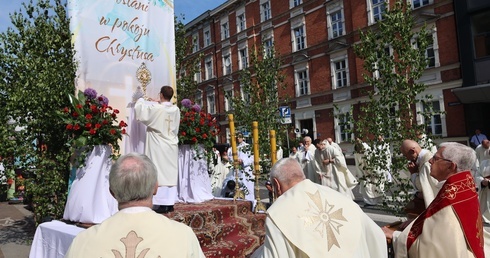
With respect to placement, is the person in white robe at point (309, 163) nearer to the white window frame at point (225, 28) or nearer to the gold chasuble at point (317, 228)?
the gold chasuble at point (317, 228)

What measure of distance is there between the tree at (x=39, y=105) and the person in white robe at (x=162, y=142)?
1095 mm

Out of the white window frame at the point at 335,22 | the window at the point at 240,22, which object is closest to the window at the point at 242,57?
the window at the point at 240,22

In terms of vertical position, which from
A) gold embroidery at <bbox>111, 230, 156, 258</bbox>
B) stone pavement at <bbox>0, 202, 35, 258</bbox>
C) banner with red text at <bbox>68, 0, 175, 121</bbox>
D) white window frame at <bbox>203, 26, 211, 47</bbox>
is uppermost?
white window frame at <bbox>203, 26, 211, 47</bbox>

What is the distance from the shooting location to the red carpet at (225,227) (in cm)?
A: 480

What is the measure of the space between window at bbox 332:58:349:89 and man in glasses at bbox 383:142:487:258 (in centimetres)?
2080

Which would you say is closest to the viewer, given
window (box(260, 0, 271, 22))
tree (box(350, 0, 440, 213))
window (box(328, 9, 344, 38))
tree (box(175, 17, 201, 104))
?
tree (box(350, 0, 440, 213))

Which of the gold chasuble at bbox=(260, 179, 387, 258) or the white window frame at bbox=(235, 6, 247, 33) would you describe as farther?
the white window frame at bbox=(235, 6, 247, 33)

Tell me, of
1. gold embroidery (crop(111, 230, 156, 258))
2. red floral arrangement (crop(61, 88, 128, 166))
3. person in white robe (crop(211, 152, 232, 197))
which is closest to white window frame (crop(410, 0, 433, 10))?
person in white robe (crop(211, 152, 232, 197))

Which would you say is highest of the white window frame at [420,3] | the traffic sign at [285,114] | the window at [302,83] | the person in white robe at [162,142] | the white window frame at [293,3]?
the white window frame at [293,3]

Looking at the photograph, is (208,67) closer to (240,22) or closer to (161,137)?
(240,22)

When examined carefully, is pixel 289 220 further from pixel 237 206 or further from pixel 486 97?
pixel 486 97

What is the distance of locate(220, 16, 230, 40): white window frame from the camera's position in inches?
1273

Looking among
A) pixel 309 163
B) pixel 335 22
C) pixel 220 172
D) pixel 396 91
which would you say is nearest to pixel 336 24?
pixel 335 22

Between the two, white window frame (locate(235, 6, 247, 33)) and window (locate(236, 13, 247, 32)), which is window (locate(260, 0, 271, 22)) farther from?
window (locate(236, 13, 247, 32))
